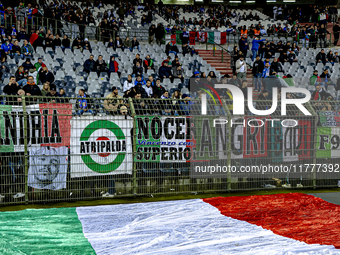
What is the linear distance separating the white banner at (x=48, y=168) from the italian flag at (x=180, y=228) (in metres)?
0.79

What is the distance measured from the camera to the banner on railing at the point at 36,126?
270 inches

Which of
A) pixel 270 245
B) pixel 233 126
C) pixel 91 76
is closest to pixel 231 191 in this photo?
pixel 233 126

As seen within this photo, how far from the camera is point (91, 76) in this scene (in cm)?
1443

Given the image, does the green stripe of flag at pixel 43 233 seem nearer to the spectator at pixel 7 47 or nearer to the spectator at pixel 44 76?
the spectator at pixel 44 76

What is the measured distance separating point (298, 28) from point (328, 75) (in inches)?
389

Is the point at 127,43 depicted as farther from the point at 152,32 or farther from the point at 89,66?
the point at 89,66

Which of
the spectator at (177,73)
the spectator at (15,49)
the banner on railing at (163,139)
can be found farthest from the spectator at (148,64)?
the banner on railing at (163,139)

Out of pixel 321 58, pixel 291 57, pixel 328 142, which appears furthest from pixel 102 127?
pixel 321 58

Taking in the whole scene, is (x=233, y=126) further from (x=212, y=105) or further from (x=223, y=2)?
(x=223, y=2)

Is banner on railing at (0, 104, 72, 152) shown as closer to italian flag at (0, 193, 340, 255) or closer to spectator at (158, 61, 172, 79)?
italian flag at (0, 193, 340, 255)

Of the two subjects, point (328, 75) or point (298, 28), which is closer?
point (328, 75)

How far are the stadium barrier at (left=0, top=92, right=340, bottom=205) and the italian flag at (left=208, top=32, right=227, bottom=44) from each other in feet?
50.7

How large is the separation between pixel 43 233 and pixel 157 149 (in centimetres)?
306

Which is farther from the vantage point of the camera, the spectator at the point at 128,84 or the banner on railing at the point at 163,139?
the spectator at the point at 128,84
